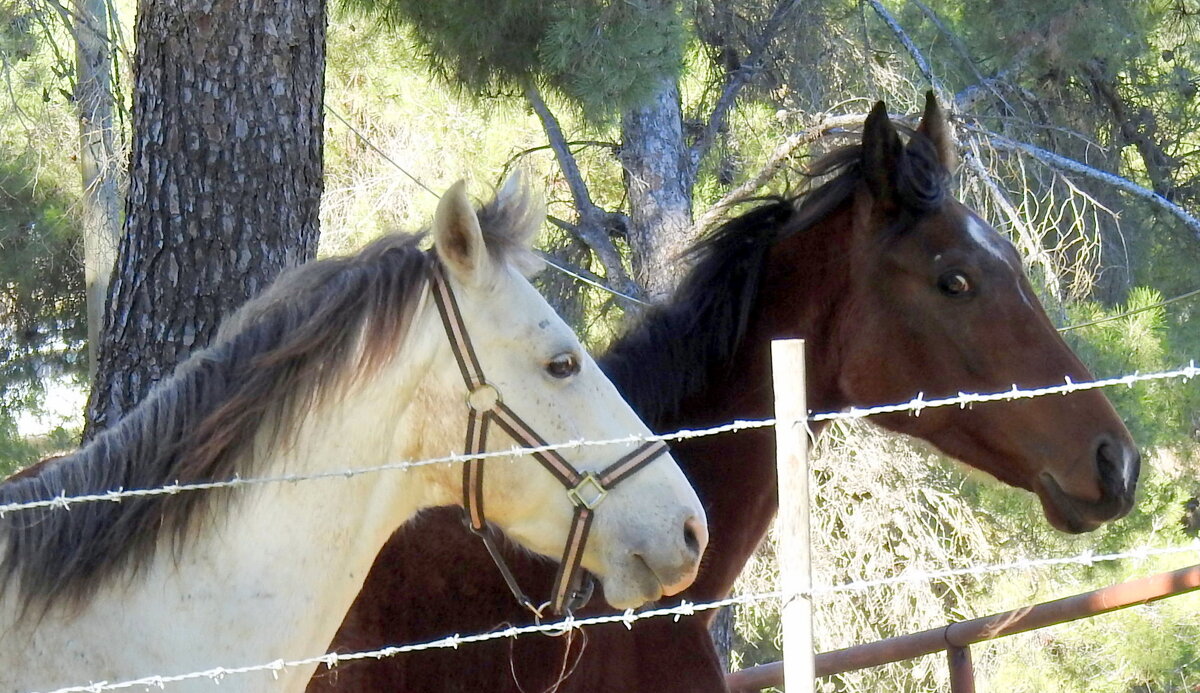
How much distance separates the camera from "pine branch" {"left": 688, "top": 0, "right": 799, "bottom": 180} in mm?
7695

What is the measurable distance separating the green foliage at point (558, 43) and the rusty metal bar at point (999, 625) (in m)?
2.49

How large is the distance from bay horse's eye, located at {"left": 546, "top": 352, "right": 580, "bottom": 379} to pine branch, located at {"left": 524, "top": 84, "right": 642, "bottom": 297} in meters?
4.90

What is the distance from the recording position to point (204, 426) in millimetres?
2061

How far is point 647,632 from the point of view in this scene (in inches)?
112

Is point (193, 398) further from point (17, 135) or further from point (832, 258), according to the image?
point (17, 135)

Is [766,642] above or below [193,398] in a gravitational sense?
below

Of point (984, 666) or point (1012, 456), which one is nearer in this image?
point (1012, 456)

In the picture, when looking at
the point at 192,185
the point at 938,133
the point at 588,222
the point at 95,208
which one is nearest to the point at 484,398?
the point at 938,133

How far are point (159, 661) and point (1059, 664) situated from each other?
7.57m

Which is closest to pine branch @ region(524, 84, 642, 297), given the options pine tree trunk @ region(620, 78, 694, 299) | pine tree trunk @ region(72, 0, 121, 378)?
pine tree trunk @ region(620, 78, 694, 299)

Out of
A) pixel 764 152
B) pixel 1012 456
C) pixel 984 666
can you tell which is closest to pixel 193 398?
pixel 1012 456

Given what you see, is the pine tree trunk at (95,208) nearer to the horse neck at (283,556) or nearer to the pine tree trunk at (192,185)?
the pine tree trunk at (192,185)

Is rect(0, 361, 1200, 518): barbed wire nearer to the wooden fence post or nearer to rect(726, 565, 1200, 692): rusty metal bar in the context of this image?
the wooden fence post

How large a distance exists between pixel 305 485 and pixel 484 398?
34 cm
